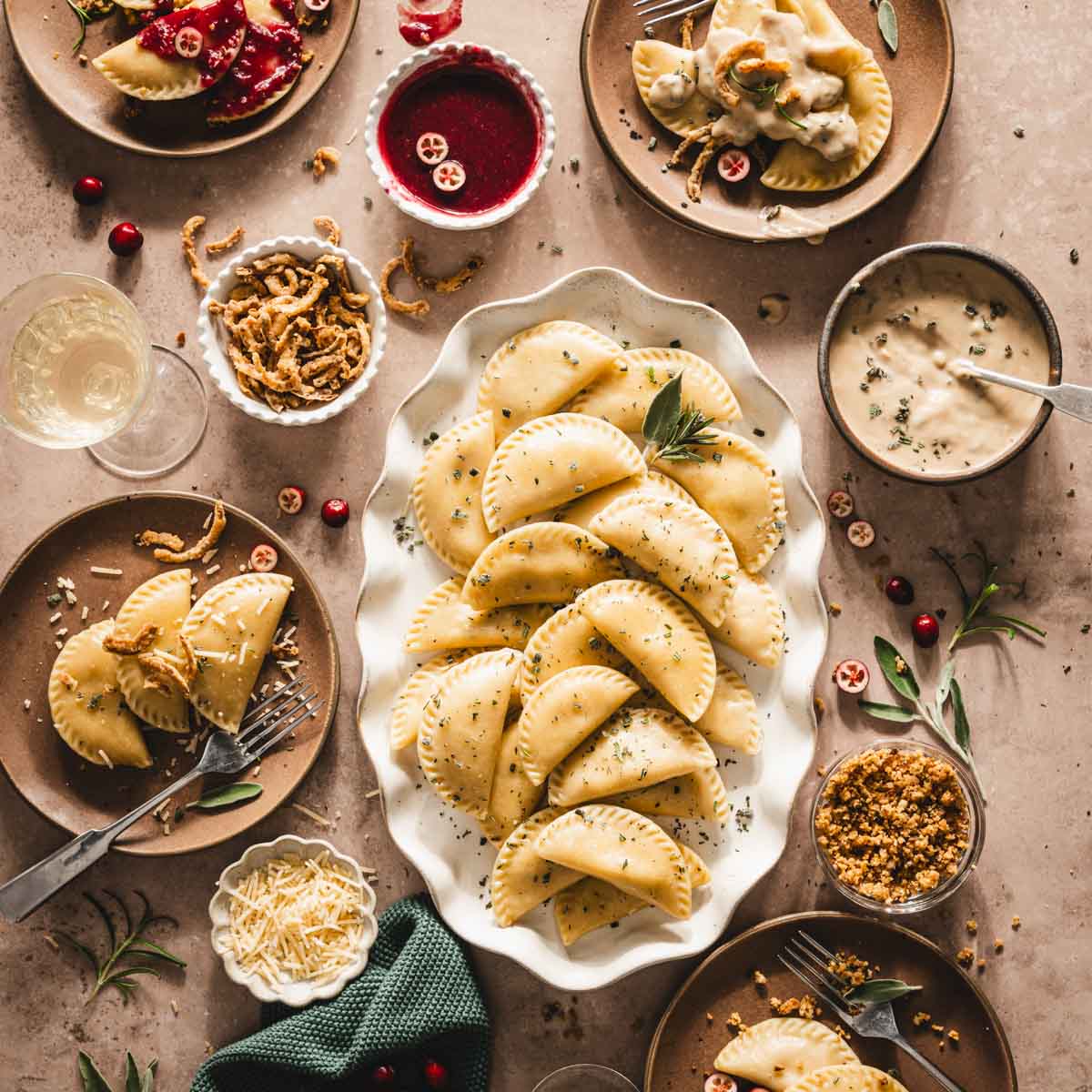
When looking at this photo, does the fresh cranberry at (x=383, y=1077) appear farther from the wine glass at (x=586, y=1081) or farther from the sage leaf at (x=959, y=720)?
the sage leaf at (x=959, y=720)

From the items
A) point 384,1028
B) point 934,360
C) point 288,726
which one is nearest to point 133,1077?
point 384,1028

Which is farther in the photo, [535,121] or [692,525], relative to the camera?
[535,121]

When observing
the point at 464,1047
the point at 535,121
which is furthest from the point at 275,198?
the point at 464,1047

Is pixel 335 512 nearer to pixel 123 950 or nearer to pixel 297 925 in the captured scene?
pixel 297 925

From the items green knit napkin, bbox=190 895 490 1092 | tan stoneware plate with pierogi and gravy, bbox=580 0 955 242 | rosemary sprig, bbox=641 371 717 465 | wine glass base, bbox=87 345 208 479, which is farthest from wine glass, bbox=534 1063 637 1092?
tan stoneware plate with pierogi and gravy, bbox=580 0 955 242

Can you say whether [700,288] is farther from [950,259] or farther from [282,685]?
[282,685]

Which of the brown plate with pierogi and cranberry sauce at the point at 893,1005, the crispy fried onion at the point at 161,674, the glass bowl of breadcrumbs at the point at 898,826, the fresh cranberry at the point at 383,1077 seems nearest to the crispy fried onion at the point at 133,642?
the crispy fried onion at the point at 161,674

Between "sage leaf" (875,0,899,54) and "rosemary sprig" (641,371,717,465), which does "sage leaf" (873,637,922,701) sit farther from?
"sage leaf" (875,0,899,54)
